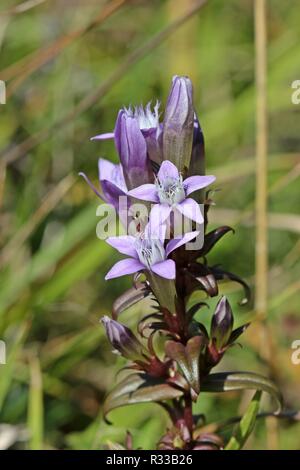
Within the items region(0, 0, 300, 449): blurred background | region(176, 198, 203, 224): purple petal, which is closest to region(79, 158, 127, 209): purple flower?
region(176, 198, 203, 224): purple petal

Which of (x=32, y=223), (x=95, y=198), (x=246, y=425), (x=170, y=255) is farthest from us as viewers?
(x=95, y=198)

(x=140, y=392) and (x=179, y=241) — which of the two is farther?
(x=140, y=392)

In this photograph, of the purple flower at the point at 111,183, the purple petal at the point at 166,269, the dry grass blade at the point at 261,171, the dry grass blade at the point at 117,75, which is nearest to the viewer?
the purple petal at the point at 166,269

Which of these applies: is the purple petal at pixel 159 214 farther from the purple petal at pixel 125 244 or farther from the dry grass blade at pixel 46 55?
the dry grass blade at pixel 46 55

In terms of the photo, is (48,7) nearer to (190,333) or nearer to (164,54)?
(164,54)

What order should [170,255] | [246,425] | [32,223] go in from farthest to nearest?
[32,223] < [246,425] < [170,255]

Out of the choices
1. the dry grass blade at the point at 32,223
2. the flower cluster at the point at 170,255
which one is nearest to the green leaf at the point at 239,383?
the flower cluster at the point at 170,255

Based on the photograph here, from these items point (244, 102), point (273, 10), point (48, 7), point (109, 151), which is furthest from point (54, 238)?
point (273, 10)

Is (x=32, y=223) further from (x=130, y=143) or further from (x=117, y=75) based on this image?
(x=130, y=143)

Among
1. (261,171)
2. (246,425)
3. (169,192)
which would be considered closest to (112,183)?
(169,192)
